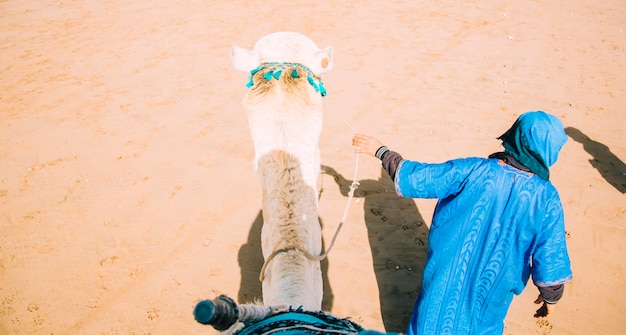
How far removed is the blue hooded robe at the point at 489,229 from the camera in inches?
70.1

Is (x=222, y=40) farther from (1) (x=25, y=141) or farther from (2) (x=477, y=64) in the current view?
(2) (x=477, y=64)

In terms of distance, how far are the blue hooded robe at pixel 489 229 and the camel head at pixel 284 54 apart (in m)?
1.12

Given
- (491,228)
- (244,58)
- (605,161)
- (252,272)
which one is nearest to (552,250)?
(491,228)

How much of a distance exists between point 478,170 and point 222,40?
887cm

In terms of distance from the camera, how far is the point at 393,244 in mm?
4105

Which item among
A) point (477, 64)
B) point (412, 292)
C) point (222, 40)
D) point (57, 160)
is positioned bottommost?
point (412, 292)

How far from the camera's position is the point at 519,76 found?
7730 millimetres

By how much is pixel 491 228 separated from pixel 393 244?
227cm

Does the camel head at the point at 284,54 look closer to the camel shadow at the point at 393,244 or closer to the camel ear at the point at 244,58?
the camel ear at the point at 244,58

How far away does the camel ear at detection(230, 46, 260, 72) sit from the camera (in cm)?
261

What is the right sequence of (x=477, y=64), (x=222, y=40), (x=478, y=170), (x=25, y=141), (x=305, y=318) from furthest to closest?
1. (x=222, y=40)
2. (x=477, y=64)
3. (x=25, y=141)
4. (x=478, y=170)
5. (x=305, y=318)

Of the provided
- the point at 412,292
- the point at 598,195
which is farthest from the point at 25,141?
the point at 598,195

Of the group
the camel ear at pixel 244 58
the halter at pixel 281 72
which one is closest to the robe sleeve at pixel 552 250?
the halter at pixel 281 72

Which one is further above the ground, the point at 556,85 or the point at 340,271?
the point at 556,85
